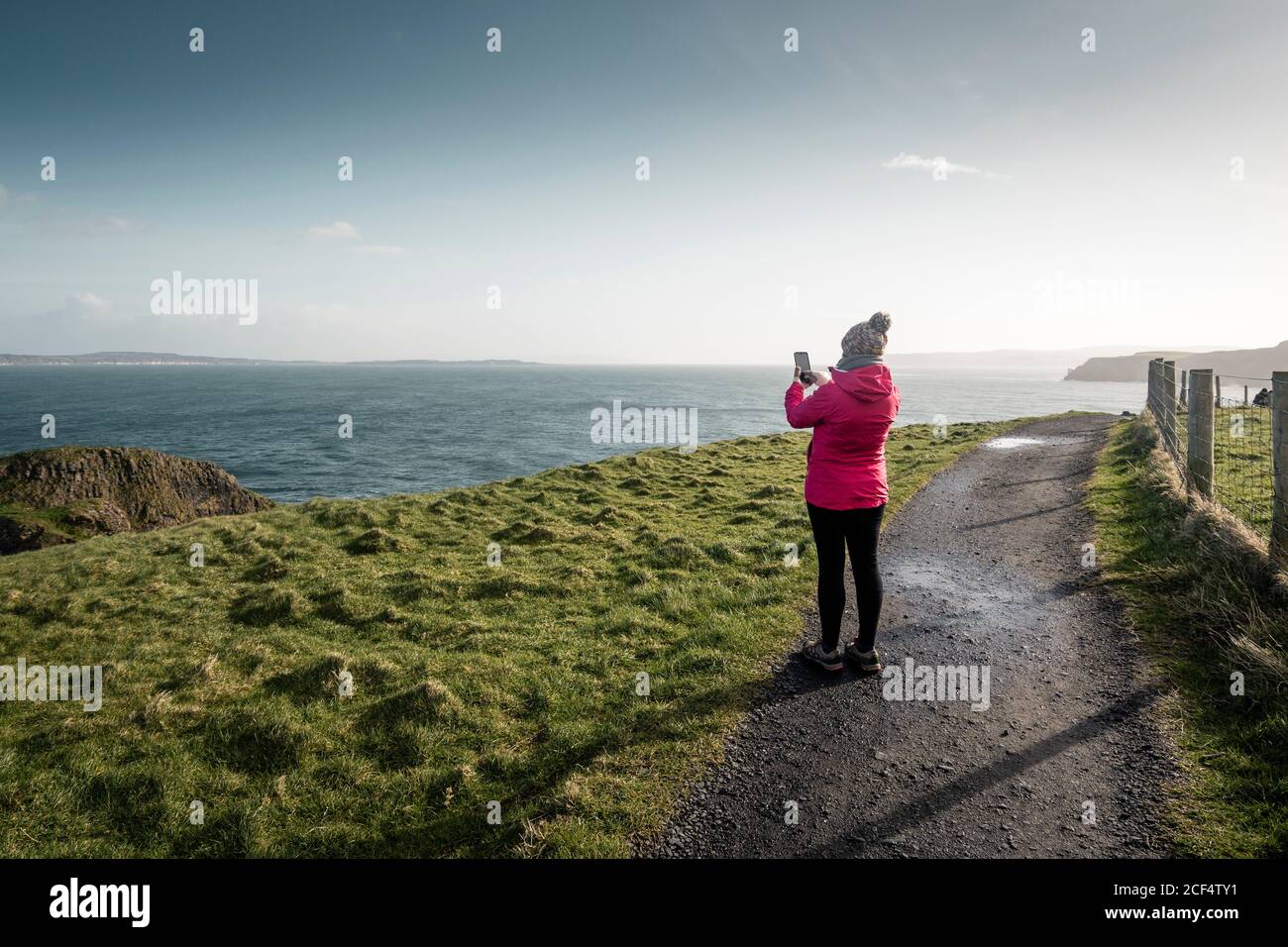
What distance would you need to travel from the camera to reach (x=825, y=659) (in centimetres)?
656

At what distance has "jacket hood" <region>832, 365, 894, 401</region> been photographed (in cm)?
575

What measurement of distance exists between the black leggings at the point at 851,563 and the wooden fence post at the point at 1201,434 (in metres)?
7.65

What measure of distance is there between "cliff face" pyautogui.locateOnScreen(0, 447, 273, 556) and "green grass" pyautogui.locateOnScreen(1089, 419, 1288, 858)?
2275cm

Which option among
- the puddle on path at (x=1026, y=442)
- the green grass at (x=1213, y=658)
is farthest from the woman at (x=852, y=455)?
the puddle on path at (x=1026, y=442)

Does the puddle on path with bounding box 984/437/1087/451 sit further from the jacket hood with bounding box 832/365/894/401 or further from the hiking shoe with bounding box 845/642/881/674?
the jacket hood with bounding box 832/365/894/401

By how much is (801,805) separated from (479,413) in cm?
8675

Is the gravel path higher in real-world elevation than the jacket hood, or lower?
lower

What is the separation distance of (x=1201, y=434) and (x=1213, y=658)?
614 cm

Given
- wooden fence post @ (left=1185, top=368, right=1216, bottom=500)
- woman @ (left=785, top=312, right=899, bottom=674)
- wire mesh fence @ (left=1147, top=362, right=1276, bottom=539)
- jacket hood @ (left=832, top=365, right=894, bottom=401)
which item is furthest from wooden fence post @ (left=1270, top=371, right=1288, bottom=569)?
jacket hood @ (left=832, top=365, right=894, bottom=401)

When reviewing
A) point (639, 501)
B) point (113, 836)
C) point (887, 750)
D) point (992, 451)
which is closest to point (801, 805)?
point (887, 750)

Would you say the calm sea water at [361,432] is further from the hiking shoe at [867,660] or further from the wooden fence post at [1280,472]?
the wooden fence post at [1280,472]

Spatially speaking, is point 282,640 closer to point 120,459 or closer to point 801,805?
point 801,805

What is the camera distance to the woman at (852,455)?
5820 mm

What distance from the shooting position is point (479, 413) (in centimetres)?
8725
